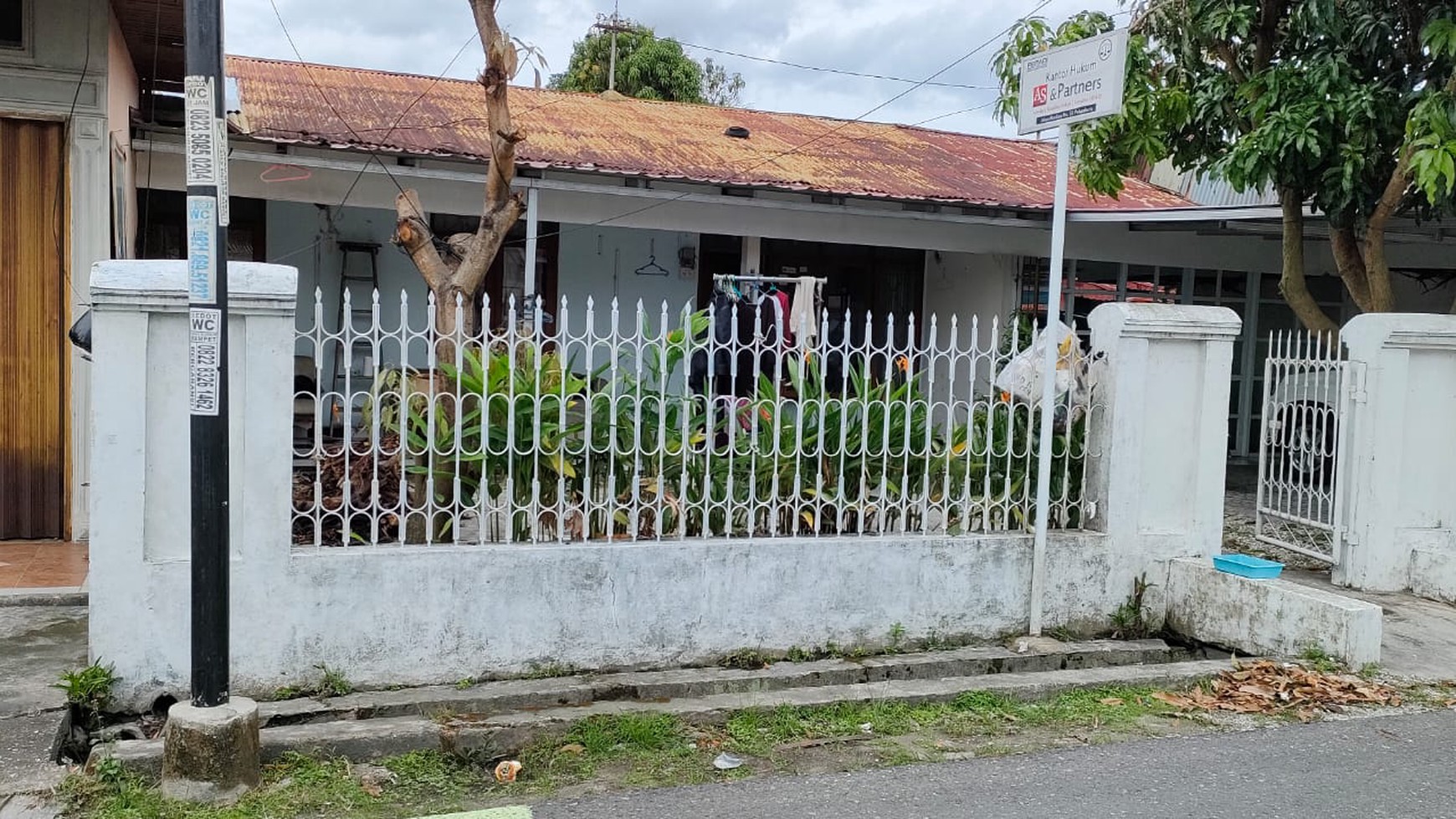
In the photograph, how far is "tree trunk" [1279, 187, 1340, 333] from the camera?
827 centimetres

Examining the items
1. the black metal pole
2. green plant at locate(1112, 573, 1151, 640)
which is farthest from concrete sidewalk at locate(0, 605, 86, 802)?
green plant at locate(1112, 573, 1151, 640)

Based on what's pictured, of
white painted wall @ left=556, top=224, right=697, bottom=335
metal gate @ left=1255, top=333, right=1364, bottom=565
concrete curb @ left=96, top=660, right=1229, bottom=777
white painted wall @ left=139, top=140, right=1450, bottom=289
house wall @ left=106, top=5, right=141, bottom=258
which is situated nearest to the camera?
A: concrete curb @ left=96, top=660, right=1229, bottom=777

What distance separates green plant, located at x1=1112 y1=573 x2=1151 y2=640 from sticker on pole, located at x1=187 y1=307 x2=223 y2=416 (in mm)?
4394

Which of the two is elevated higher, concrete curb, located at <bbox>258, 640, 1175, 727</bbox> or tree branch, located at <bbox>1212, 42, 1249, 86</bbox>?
tree branch, located at <bbox>1212, 42, 1249, 86</bbox>

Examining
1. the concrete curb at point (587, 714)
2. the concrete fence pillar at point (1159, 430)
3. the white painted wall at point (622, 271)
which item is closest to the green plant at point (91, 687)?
the concrete curb at point (587, 714)

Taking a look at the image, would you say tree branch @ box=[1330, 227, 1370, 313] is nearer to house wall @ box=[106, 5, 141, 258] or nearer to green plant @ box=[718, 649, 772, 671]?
green plant @ box=[718, 649, 772, 671]

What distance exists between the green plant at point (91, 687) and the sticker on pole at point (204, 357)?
130 cm

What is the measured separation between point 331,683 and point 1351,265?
755 cm

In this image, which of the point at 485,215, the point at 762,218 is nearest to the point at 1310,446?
the point at 762,218

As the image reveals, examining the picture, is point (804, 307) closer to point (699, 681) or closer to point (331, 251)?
point (699, 681)

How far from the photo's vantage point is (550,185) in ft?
29.6

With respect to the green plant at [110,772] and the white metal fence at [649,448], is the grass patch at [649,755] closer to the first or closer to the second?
the green plant at [110,772]

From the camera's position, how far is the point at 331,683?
15.1 ft

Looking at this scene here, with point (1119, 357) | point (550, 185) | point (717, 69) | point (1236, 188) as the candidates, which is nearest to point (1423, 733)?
point (1119, 357)
